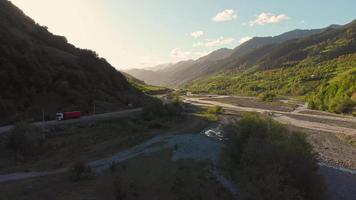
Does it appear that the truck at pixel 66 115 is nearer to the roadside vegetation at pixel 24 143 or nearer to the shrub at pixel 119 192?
the roadside vegetation at pixel 24 143

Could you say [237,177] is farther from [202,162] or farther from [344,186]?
[344,186]

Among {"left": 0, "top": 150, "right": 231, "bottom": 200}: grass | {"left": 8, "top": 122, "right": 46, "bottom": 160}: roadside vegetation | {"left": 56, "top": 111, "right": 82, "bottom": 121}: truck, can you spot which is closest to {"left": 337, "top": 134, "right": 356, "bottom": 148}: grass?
{"left": 0, "top": 150, "right": 231, "bottom": 200}: grass

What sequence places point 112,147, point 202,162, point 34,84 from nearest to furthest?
point 202,162 < point 112,147 < point 34,84

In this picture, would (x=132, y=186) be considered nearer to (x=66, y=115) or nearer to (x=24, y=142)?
(x=24, y=142)

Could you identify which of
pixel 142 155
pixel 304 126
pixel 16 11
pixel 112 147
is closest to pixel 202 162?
pixel 142 155

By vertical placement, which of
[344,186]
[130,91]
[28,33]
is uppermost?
[28,33]

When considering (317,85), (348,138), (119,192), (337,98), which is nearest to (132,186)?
(119,192)

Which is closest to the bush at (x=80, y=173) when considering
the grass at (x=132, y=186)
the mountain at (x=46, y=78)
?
the grass at (x=132, y=186)
